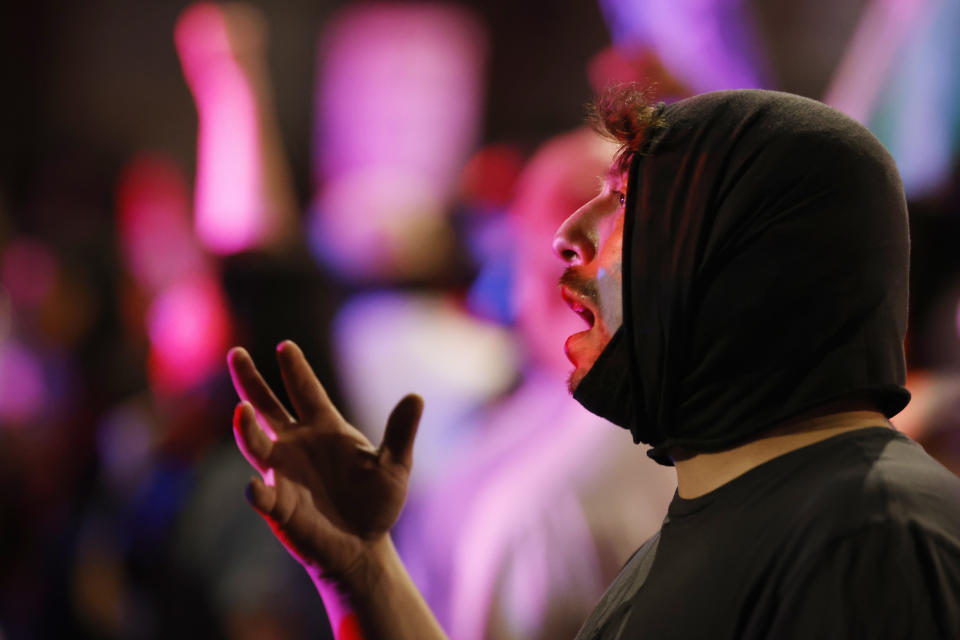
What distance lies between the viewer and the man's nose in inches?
56.4

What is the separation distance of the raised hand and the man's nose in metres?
0.40

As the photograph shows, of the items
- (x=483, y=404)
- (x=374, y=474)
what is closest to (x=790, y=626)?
(x=374, y=474)

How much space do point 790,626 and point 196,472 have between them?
122 inches

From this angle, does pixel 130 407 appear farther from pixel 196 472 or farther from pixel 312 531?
pixel 312 531

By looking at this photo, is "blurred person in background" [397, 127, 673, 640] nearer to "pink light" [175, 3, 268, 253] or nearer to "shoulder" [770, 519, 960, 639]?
"pink light" [175, 3, 268, 253]

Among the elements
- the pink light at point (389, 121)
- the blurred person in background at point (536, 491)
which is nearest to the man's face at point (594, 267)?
the blurred person in background at point (536, 491)

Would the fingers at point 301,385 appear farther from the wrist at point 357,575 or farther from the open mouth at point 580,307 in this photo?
the open mouth at point 580,307

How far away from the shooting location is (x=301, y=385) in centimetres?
165

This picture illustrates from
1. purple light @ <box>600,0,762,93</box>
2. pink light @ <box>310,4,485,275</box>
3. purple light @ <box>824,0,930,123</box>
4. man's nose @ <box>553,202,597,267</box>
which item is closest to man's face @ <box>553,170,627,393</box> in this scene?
man's nose @ <box>553,202,597,267</box>

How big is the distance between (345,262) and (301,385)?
291 centimetres

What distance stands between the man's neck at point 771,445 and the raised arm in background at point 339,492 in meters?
0.55

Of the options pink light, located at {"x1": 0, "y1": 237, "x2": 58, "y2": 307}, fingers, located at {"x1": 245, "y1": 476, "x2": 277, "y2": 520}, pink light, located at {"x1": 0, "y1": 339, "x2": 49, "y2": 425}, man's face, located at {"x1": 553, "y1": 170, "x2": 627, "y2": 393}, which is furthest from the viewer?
pink light, located at {"x1": 0, "y1": 237, "x2": 58, "y2": 307}

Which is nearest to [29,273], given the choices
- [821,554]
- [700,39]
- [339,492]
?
[700,39]

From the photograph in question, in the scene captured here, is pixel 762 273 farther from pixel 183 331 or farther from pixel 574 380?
pixel 183 331
